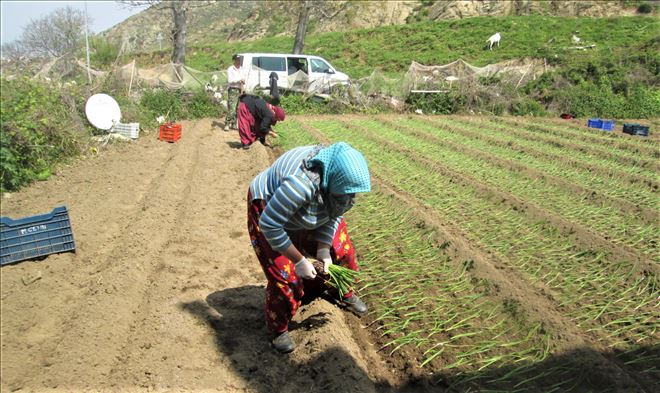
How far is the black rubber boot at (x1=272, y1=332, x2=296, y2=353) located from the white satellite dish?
7344 mm

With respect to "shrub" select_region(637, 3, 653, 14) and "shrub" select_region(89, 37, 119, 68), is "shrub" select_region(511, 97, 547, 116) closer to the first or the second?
"shrub" select_region(637, 3, 653, 14)

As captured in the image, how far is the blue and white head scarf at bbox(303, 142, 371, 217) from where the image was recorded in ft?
7.41

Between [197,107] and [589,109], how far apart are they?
11.2 metres

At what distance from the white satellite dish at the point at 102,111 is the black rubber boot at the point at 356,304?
23.6 ft

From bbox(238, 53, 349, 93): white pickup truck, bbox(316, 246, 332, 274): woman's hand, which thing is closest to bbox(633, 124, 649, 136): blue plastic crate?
bbox(238, 53, 349, 93): white pickup truck

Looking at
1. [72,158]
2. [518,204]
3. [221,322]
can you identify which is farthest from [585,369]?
[72,158]

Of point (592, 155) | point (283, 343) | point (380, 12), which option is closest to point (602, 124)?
point (592, 155)

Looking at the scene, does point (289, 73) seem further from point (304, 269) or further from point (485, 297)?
point (304, 269)

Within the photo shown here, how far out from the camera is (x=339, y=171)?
7.45ft

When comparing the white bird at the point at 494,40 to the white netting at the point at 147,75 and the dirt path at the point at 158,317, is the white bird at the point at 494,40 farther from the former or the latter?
the dirt path at the point at 158,317

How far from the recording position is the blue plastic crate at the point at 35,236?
154 inches

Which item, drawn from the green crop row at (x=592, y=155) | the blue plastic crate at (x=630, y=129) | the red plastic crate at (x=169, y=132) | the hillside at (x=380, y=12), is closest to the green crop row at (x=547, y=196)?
the green crop row at (x=592, y=155)

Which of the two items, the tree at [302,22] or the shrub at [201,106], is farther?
the tree at [302,22]

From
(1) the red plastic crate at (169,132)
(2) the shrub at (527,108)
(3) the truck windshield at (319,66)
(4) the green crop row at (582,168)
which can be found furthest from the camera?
(3) the truck windshield at (319,66)
